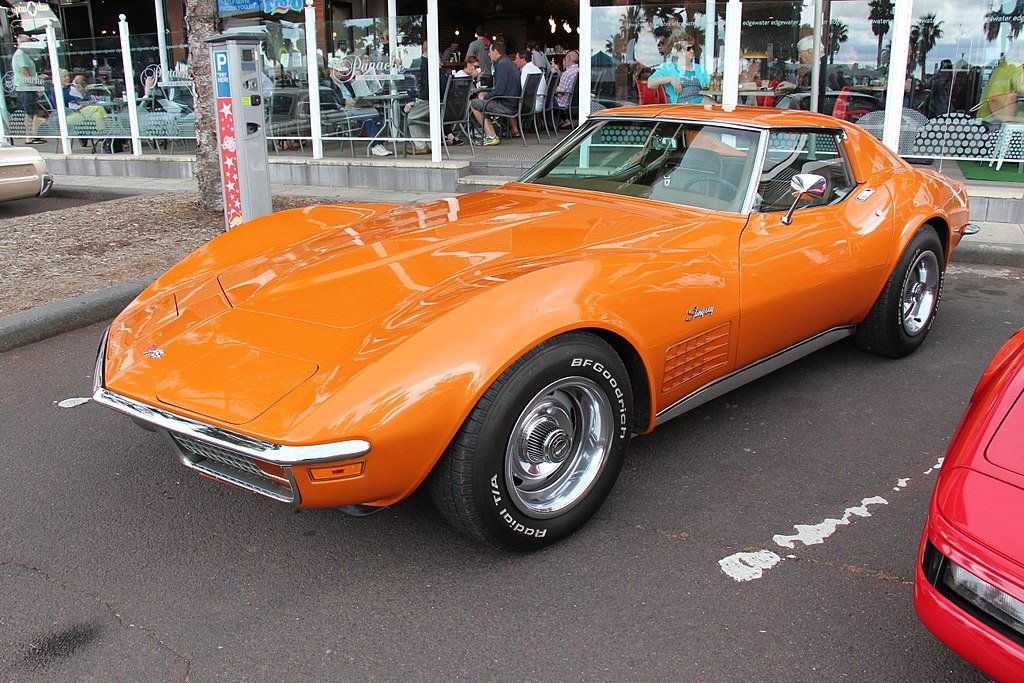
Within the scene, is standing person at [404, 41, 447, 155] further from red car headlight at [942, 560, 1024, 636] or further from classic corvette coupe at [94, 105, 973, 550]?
red car headlight at [942, 560, 1024, 636]

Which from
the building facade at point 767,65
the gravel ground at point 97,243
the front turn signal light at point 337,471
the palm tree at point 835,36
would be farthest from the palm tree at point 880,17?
the front turn signal light at point 337,471

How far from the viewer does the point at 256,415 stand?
7.85 ft

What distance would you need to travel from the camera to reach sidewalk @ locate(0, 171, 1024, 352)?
206 inches

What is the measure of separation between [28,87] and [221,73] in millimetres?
9263

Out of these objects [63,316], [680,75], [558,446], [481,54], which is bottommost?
[63,316]

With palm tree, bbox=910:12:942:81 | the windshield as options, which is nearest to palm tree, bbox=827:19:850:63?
palm tree, bbox=910:12:942:81

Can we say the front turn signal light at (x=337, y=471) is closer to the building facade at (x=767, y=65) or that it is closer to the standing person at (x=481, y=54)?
the building facade at (x=767, y=65)

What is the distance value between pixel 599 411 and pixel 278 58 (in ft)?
31.9

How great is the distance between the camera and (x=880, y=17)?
8.73 metres

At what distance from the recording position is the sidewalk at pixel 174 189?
5227mm

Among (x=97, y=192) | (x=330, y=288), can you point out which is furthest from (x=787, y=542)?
(x=97, y=192)

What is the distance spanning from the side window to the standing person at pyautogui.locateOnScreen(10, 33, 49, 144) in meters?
13.0

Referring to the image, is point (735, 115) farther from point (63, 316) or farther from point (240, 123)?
point (63, 316)

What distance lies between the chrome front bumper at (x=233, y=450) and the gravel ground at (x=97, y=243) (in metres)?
3.39
